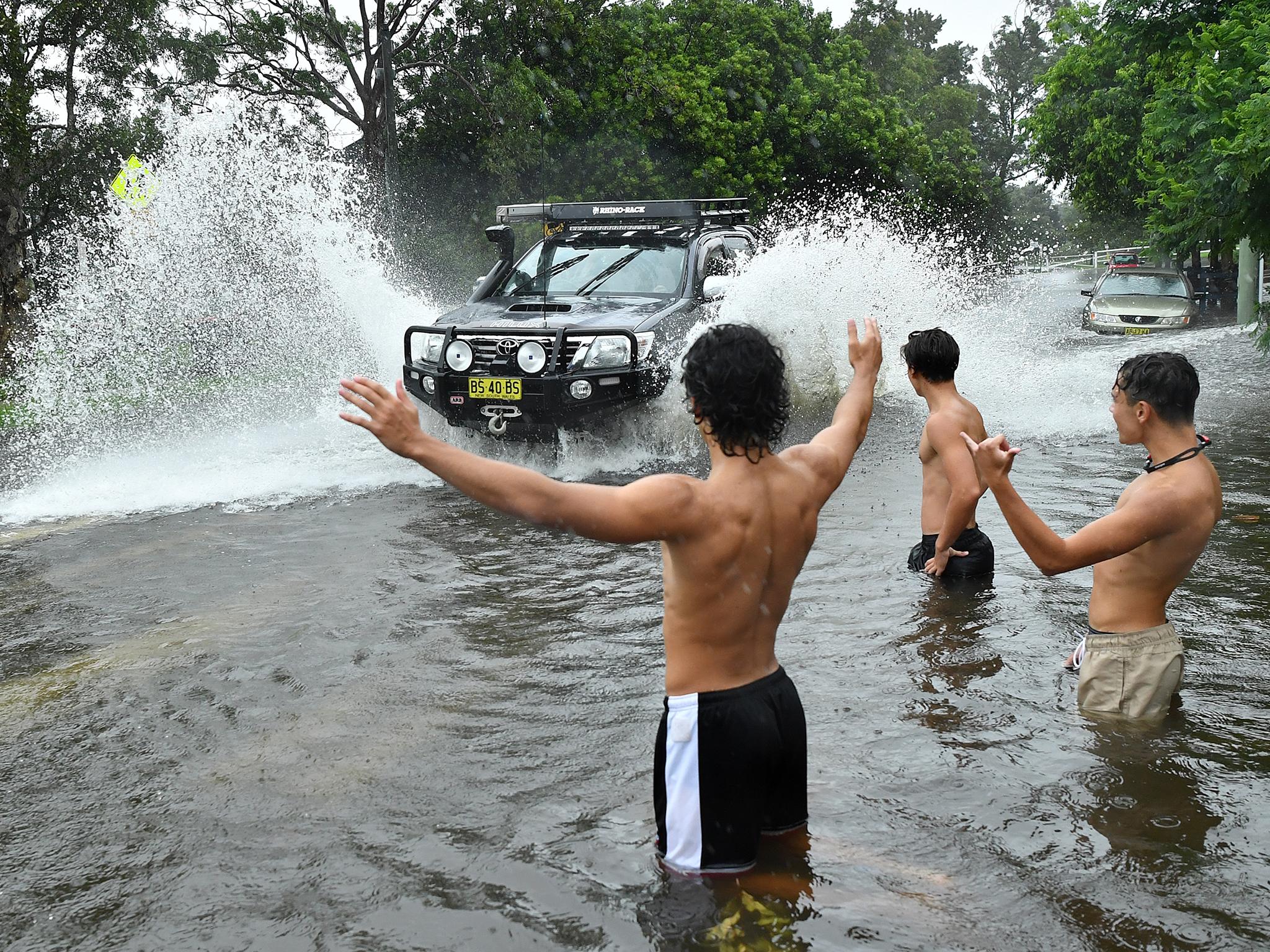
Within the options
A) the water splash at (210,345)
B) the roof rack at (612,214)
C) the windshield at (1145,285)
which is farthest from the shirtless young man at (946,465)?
the windshield at (1145,285)

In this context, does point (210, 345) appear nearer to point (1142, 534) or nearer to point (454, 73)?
point (454, 73)

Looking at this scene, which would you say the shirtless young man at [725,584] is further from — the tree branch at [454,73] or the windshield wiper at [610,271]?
the tree branch at [454,73]

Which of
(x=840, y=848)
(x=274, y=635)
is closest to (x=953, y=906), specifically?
(x=840, y=848)

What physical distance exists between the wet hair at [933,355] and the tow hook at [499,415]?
4.83 meters

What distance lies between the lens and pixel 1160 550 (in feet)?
13.4

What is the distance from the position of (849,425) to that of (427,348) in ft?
24.3

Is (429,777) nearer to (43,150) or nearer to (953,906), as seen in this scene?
(953,906)

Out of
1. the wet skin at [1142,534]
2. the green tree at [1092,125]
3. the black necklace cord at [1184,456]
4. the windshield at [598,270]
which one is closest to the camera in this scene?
the wet skin at [1142,534]

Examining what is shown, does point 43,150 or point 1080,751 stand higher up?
point 43,150

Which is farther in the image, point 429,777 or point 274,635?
point 274,635

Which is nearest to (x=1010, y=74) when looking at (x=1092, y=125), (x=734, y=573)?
(x=1092, y=125)

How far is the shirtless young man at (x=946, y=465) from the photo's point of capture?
17.9 ft

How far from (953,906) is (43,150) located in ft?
62.2

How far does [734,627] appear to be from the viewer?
311 centimetres
